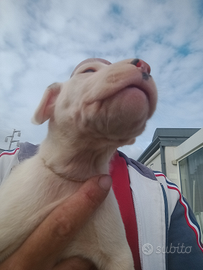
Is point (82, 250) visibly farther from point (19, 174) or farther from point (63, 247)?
point (19, 174)

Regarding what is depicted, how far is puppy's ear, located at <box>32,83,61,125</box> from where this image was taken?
5.91 feet

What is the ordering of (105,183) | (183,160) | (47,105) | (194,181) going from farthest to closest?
(183,160) < (194,181) < (47,105) < (105,183)

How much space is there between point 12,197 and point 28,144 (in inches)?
51.9

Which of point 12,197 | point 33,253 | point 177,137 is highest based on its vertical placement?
point 177,137

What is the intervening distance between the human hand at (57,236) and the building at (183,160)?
207 inches

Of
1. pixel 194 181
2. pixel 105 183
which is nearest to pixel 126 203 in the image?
pixel 105 183

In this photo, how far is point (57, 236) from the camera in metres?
1.28

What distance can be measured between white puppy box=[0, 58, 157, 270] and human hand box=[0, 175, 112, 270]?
61mm

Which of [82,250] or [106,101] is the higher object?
[106,101]

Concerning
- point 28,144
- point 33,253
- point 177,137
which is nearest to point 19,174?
point 33,253

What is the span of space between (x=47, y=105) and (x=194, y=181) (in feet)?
19.2

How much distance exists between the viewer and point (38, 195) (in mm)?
1456

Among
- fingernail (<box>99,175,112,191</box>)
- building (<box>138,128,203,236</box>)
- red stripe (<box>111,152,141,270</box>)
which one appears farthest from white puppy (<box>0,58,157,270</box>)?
building (<box>138,128,203,236</box>)

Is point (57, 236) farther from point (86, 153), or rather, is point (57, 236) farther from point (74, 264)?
point (86, 153)
